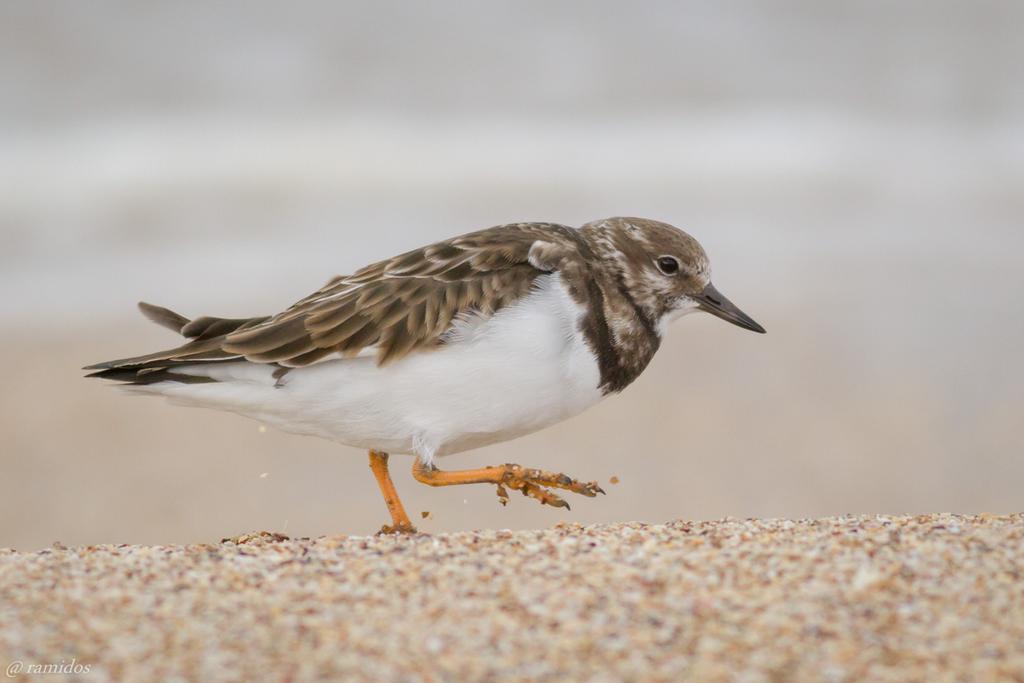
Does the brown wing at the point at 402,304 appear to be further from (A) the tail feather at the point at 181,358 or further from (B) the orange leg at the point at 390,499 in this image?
(B) the orange leg at the point at 390,499

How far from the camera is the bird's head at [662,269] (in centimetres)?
442

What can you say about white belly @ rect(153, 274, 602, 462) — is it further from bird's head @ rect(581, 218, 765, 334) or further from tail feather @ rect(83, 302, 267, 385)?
bird's head @ rect(581, 218, 765, 334)

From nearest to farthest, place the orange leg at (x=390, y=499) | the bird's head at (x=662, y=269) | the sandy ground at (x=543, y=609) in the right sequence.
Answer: the sandy ground at (x=543, y=609) < the orange leg at (x=390, y=499) < the bird's head at (x=662, y=269)

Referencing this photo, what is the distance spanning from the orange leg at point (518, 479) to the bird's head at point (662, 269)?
0.84 m

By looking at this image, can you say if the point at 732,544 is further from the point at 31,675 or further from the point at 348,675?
the point at 31,675

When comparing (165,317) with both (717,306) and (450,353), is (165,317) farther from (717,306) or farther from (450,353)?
(717,306)

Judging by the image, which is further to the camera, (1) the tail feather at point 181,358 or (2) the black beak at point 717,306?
(2) the black beak at point 717,306

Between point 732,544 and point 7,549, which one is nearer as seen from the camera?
point 732,544

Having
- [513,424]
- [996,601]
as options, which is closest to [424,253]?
[513,424]

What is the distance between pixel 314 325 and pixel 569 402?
1046mm

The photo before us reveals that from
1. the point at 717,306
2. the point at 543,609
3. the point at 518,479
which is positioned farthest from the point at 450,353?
the point at 543,609

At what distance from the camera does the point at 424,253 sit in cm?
432

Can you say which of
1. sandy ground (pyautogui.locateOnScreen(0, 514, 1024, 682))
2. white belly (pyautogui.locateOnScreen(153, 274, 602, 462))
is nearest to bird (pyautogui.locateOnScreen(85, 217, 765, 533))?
white belly (pyautogui.locateOnScreen(153, 274, 602, 462))

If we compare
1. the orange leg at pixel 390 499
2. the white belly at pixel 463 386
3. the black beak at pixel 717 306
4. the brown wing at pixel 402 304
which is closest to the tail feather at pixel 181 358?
the brown wing at pixel 402 304
